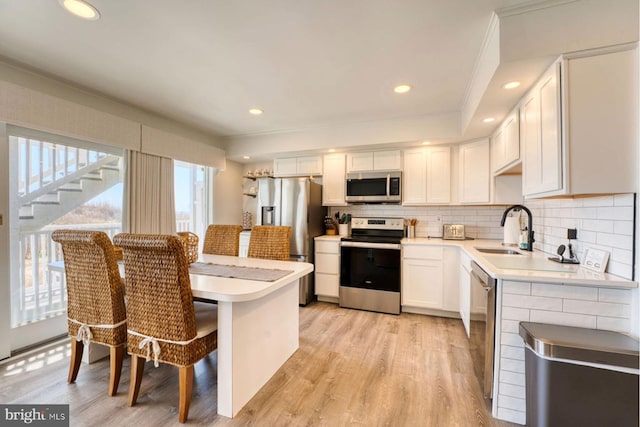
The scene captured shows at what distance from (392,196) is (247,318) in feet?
8.02

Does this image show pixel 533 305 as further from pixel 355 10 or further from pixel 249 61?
pixel 249 61

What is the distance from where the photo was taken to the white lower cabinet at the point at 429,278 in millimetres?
3039

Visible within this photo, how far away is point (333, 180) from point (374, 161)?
0.62 m

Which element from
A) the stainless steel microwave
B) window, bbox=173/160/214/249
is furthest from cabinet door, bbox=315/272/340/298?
window, bbox=173/160/214/249

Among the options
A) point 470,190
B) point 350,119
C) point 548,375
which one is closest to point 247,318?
point 548,375

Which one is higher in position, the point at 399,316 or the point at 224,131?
the point at 224,131

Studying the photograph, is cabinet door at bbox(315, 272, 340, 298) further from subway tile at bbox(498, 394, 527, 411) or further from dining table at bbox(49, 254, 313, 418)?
subway tile at bbox(498, 394, 527, 411)

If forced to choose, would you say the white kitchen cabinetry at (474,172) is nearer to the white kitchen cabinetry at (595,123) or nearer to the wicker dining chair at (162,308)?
the white kitchen cabinetry at (595,123)

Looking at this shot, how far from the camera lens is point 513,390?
5.05ft

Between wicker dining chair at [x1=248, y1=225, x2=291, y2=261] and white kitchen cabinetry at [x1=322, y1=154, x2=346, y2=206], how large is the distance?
1.35m

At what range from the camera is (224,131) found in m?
3.85

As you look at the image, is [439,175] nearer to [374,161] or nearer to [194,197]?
[374,161]

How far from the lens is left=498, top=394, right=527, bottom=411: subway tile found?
5.00 feet

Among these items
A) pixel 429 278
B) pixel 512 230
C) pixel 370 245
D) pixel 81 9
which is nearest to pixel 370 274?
pixel 370 245
